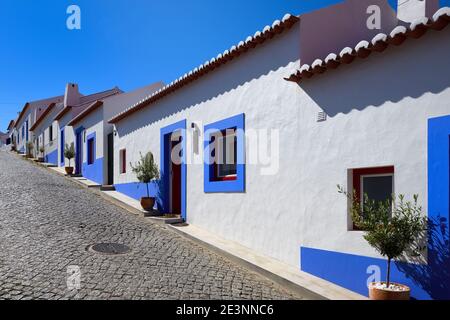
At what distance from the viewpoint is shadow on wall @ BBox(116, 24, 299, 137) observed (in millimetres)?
7465

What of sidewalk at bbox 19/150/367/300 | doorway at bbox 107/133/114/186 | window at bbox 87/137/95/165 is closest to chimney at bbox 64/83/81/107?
window at bbox 87/137/95/165

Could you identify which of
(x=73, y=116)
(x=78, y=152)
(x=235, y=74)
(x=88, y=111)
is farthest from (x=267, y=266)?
(x=73, y=116)

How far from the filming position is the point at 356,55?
5.96m

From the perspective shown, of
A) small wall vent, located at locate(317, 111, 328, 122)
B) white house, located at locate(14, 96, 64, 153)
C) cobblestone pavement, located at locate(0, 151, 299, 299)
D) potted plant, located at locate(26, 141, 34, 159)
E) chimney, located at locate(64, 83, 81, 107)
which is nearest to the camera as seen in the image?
cobblestone pavement, located at locate(0, 151, 299, 299)

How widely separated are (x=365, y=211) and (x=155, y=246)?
4598mm

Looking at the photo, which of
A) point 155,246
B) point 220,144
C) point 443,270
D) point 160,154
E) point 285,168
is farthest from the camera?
point 160,154

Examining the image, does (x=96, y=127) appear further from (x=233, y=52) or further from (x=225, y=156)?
(x=233, y=52)

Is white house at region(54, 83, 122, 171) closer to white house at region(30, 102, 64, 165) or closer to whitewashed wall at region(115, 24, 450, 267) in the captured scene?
white house at region(30, 102, 64, 165)

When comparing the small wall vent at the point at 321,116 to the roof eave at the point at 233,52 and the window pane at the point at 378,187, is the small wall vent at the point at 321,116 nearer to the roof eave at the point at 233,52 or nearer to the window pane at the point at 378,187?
the window pane at the point at 378,187

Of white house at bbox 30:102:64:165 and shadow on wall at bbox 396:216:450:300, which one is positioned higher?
white house at bbox 30:102:64:165

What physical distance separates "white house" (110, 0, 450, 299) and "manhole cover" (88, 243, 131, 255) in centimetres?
225

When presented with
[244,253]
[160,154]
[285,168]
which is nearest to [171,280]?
[244,253]

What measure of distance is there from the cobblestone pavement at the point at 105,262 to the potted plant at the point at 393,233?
1518 millimetres
